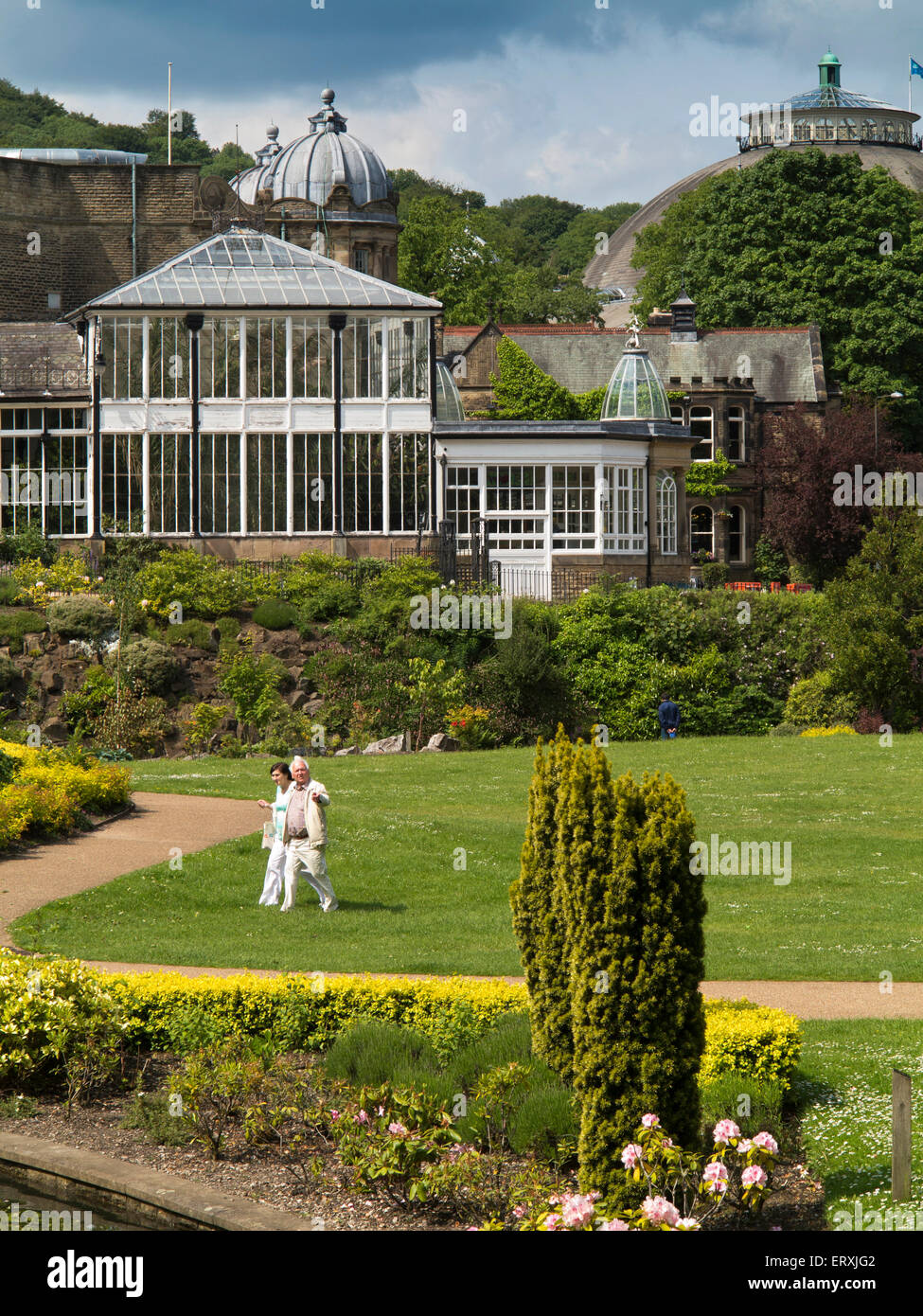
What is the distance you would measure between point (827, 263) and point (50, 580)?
37.7 m

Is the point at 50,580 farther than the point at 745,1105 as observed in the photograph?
Yes

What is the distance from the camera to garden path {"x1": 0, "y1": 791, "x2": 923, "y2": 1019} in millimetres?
12297

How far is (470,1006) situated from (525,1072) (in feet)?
5.05

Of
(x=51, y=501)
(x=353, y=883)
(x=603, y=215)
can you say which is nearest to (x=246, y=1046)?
(x=353, y=883)

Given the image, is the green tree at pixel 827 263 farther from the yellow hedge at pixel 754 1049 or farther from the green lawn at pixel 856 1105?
the yellow hedge at pixel 754 1049

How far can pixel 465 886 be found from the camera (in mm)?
16766

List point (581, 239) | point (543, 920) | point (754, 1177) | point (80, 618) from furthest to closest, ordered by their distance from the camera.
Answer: point (581, 239) < point (80, 618) < point (543, 920) < point (754, 1177)

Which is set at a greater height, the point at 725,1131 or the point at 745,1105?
the point at 725,1131

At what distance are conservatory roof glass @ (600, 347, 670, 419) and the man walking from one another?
2753 cm

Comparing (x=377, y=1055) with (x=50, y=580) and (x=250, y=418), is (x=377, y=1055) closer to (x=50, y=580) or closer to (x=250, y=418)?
(x=50, y=580)

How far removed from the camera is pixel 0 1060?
35.2ft

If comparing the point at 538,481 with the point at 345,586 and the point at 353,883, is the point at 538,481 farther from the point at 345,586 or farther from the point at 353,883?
the point at 353,883

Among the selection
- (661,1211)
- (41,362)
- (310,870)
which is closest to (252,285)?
(41,362)

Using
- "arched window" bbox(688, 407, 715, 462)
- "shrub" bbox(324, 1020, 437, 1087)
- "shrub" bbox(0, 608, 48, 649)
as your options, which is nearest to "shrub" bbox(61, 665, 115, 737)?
"shrub" bbox(0, 608, 48, 649)
